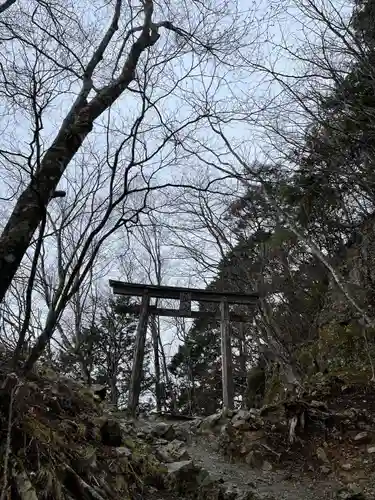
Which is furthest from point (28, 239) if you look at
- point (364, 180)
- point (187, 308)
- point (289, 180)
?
point (187, 308)

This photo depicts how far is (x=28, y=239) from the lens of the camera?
248 centimetres

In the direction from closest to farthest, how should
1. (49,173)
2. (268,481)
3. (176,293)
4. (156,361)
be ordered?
(49,173), (268,481), (176,293), (156,361)

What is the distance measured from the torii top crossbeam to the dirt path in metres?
4.33

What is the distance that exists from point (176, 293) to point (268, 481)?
5.39 m

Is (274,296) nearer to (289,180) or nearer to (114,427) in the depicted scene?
(289,180)

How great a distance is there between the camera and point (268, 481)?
4801 millimetres

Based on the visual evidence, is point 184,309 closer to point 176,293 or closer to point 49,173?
point 176,293

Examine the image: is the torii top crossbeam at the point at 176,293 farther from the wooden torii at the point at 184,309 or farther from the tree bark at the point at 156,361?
the tree bark at the point at 156,361

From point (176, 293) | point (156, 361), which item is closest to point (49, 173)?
point (176, 293)

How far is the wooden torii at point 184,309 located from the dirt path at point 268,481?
3.66 metres

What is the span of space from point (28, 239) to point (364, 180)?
4.61 meters

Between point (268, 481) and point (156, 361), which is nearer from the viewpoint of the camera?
point (268, 481)

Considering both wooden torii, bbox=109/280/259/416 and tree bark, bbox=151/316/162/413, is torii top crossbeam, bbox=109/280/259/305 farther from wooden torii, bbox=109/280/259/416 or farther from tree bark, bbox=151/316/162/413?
tree bark, bbox=151/316/162/413

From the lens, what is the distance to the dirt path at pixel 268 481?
173 inches
